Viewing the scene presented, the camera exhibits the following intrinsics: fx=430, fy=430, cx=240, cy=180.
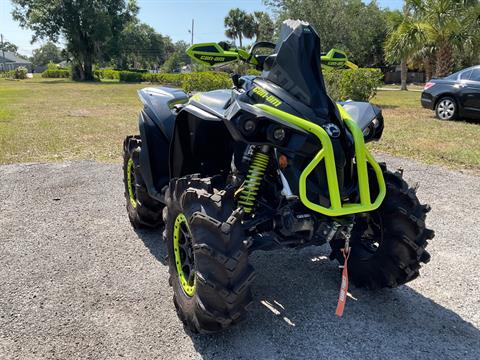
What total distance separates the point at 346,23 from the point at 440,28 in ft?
42.2

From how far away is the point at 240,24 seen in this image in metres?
62.3

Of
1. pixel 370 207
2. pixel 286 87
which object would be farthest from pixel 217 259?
pixel 286 87

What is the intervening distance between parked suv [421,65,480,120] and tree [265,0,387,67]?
14.6 metres

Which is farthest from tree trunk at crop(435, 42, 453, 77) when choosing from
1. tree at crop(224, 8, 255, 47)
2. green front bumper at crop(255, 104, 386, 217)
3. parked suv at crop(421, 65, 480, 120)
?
tree at crop(224, 8, 255, 47)

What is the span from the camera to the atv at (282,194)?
250 centimetres

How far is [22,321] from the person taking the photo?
307cm

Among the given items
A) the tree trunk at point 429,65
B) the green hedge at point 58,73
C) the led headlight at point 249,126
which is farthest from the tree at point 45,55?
the led headlight at point 249,126

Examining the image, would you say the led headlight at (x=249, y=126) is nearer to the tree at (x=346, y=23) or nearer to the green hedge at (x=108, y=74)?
the tree at (x=346, y=23)

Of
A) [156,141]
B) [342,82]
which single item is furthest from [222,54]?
[342,82]

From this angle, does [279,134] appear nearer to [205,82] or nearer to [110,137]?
[110,137]

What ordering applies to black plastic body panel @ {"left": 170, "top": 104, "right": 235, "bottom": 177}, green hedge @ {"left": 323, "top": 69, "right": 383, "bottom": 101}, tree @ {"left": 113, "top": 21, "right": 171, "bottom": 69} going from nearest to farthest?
black plastic body panel @ {"left": 170, "top": 104, "right": 235, "bottom": 177} < green hedge @ {"left": 323, "top": 69, "right": 383, "bottom": 101} < tree @ {"left": 113, "top": 21, "right": 171, "bottom": 69}

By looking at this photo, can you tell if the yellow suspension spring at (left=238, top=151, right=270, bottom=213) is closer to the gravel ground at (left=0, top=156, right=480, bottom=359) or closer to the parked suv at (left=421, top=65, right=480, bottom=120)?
the gravel ground at (left=0, top=156, right=480, bottom=359)

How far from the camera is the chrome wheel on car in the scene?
11828mm

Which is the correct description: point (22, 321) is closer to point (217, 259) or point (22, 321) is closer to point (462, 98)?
point (217, 259)
